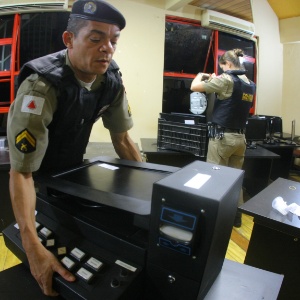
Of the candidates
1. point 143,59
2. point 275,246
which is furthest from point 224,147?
point 143,59

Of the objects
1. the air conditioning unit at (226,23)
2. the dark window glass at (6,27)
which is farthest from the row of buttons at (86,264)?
the air conditioning unit at (226,23)

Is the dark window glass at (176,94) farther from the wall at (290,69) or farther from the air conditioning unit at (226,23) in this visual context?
the wall at (290,69)

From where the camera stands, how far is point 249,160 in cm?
305

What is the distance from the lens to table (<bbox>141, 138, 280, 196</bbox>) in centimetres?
255

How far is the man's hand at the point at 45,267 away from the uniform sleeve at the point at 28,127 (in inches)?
10.1

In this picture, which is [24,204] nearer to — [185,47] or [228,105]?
[228,105]

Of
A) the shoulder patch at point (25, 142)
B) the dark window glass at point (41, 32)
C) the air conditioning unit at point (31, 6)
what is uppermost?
the air conditioning unit at point (31, 6)

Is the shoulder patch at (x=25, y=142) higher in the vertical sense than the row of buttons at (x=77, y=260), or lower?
higher

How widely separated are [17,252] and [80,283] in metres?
0.29

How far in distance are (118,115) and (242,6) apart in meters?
3.34

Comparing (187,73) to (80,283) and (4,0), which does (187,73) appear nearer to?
(4,0)

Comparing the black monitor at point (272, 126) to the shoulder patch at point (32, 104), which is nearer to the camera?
the shoulder patch at point (32, 104)

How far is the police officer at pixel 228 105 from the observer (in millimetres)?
2340

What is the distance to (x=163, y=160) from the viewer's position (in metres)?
2.65
